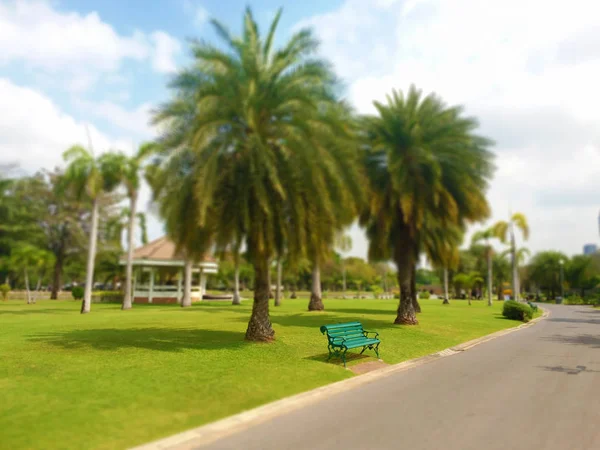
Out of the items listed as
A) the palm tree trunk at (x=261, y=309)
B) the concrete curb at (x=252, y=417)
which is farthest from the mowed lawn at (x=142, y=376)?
the palm tree trunk at (x=261, y=309)

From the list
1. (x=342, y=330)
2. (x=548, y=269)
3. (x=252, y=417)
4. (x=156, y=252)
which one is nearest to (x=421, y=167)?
(x=342, y=330)

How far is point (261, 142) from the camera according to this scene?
488 inches

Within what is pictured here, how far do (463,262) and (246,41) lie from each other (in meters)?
63.8

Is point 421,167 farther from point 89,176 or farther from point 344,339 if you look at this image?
point 89,176

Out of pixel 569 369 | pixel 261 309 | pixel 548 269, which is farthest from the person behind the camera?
pixel 548 269

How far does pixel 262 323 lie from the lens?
13.3 meters

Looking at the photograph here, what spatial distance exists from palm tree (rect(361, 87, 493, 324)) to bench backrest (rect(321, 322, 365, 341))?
7948 millimetres

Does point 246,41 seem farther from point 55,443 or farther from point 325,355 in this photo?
point 55,443

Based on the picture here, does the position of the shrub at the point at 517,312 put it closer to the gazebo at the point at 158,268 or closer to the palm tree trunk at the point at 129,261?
the gazebo at the point at 158,268

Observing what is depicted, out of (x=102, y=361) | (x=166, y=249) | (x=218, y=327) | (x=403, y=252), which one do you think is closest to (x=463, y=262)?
(x=166, y=249)

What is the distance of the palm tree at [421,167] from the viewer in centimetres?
1888

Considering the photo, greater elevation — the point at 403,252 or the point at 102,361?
the point at 403,252

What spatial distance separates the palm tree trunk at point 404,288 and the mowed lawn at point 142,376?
301cm

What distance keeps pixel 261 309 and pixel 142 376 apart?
512 cm
